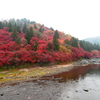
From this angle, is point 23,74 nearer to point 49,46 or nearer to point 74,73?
point 74,73

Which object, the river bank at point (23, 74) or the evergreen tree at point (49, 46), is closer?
the river bank at point (23, 74)

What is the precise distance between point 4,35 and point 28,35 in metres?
13.7

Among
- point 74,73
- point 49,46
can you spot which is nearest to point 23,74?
point 74,73

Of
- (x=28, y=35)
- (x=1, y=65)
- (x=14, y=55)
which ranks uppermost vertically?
(x=28, y=35)

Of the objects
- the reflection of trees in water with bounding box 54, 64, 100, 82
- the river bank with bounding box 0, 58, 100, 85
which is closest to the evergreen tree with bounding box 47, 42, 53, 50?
the river bank with bounding box 0, 58, 100, 85

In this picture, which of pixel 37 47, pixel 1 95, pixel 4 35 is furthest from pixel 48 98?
pixel 4 35

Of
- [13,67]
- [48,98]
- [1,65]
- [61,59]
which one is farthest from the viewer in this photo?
[61,59]

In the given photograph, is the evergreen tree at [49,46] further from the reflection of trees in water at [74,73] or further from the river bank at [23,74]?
the reflection of trees in water at [74,73]

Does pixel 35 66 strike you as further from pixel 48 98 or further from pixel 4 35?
pixel 4 35

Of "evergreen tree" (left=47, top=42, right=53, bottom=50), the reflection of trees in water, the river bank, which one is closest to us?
the river bank

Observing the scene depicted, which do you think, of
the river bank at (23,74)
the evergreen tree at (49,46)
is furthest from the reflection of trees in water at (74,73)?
the evergreen tree at (49,46)

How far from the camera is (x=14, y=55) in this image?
30.8 m

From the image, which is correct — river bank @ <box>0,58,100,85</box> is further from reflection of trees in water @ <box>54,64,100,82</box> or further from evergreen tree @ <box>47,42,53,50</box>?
evergreen tree @ <box>47,42,53,50</box>

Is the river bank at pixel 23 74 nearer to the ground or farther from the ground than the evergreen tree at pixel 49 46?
nearer to the ground
